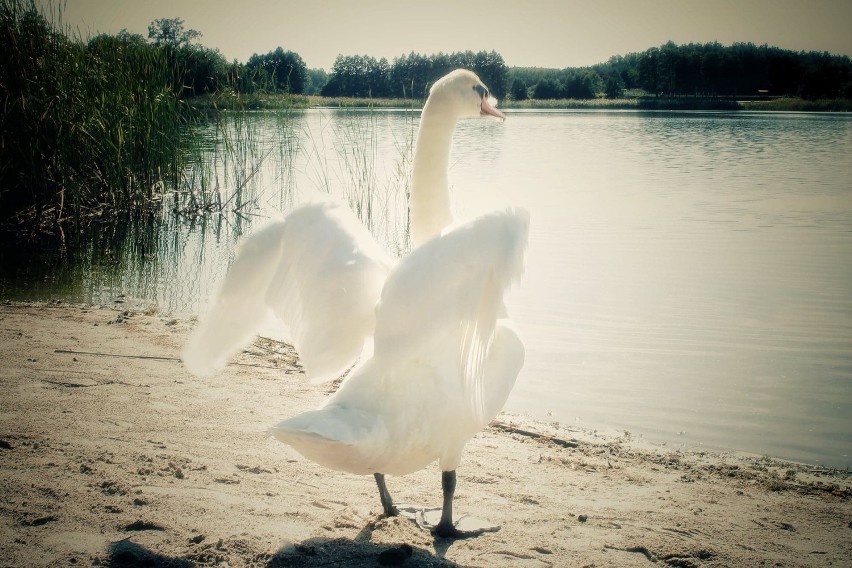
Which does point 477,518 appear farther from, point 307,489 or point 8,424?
point 8,424

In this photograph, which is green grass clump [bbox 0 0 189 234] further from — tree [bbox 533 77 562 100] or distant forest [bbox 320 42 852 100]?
tree [bbox 533 77 562 100]

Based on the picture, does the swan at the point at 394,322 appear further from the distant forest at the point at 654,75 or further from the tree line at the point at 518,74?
the distant forest at the point at 654,75

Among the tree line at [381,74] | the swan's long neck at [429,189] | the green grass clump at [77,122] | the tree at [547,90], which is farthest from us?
the tree at [547,90]

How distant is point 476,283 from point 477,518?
1396 mm

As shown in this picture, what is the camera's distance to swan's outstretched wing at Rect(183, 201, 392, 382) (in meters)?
3.37

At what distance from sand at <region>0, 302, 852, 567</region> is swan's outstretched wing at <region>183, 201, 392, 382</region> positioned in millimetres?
670

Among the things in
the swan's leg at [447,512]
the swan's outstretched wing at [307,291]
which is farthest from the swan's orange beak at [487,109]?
the swan's leg at [447,512]

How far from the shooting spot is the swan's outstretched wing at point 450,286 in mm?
2695

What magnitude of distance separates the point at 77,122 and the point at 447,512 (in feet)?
29.6

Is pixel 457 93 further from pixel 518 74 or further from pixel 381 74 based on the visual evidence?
pixel 518 74

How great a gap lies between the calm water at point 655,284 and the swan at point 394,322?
1.25 ft

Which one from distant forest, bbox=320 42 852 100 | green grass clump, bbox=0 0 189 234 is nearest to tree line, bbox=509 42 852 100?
distant forest, bbox=320 42 852 100

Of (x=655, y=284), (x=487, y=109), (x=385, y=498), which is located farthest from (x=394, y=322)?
(x=655, y=284)

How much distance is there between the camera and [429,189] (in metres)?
3.96
